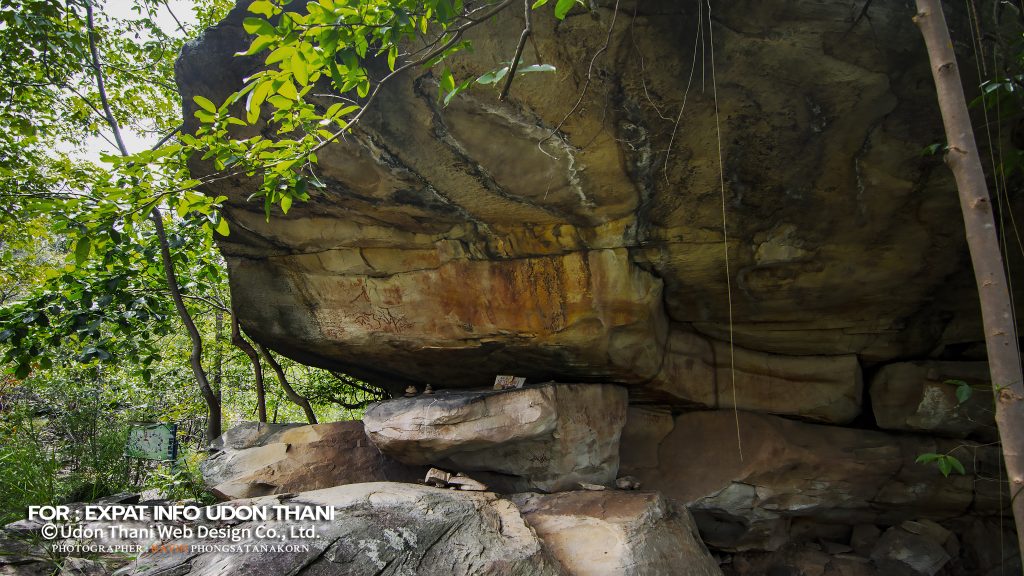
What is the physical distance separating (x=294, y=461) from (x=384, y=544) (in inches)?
74.4

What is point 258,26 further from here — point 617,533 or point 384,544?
point 617,533

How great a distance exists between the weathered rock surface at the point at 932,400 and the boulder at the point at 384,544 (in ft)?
12.0

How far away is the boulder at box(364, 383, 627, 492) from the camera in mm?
4348

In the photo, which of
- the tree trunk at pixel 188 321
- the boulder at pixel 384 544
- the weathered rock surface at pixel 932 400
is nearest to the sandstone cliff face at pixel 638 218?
the weathered rock surface at pixel 932 400

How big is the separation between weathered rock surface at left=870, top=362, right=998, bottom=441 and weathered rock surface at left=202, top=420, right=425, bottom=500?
4.38m

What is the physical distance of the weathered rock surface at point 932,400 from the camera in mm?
4562

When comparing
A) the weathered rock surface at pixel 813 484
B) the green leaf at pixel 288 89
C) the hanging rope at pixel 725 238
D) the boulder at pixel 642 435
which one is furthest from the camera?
the boulder at pixel 642 435

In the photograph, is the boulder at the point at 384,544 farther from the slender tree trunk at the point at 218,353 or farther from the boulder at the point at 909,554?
the slender tree trunk at the point at 218,353

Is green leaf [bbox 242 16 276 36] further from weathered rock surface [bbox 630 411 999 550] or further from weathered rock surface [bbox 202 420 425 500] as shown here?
weathered rock surface [bbox 630 411 999 550]

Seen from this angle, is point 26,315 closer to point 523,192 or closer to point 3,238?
point 3,238

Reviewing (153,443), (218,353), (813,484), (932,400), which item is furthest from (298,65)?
(218,353)

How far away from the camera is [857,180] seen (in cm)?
361

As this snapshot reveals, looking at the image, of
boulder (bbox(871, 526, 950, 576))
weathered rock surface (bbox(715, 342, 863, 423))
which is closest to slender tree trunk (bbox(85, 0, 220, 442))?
weathered rock surface (bbox(715, 342, 863, 423))

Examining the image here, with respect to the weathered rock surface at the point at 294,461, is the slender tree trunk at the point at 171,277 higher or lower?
higher
